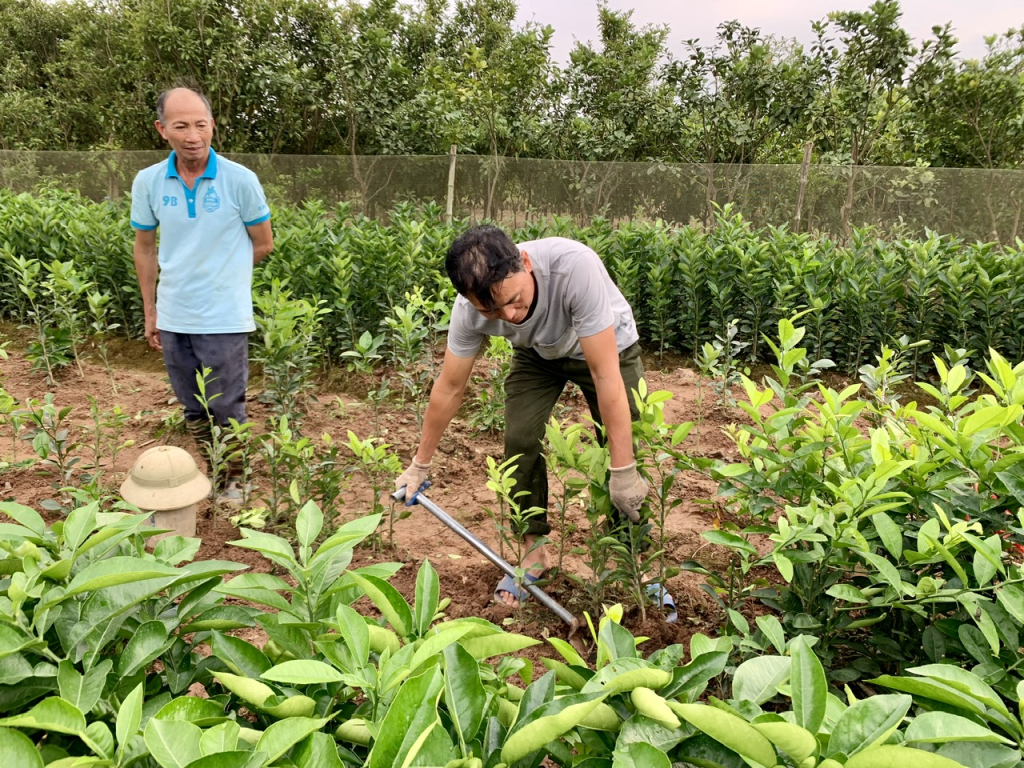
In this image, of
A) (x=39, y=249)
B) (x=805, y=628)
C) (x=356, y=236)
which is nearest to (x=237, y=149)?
(x=39, y=249)

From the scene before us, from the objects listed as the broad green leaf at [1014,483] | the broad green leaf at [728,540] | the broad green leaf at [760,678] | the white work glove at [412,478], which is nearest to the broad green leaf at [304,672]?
the broad green leaf at [760,678]

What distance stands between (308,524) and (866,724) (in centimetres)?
85

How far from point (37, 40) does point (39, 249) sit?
23.3 meters

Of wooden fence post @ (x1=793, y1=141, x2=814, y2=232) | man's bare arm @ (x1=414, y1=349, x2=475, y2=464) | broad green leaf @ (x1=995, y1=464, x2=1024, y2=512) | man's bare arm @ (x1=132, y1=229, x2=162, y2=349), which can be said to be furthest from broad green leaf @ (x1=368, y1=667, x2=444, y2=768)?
wooden fence post @ (x1=793, y1=141, x2=814, y2=232)

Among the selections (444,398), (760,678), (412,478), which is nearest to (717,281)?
(444,398)

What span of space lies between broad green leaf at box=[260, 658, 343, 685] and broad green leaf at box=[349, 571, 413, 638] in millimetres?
184

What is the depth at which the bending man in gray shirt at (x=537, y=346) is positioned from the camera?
2.40m

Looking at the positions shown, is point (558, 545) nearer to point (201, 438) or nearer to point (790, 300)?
point (201, 438)

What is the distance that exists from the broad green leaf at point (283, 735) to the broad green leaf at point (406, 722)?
0.10 m

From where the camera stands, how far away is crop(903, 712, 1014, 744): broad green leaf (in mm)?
857

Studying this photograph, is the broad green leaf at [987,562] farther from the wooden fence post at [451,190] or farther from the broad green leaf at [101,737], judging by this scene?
the wooden fence post at [451,190]

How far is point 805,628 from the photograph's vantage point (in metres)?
1.77

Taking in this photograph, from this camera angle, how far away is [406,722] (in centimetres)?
81

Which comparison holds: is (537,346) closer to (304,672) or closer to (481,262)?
(481,262)
